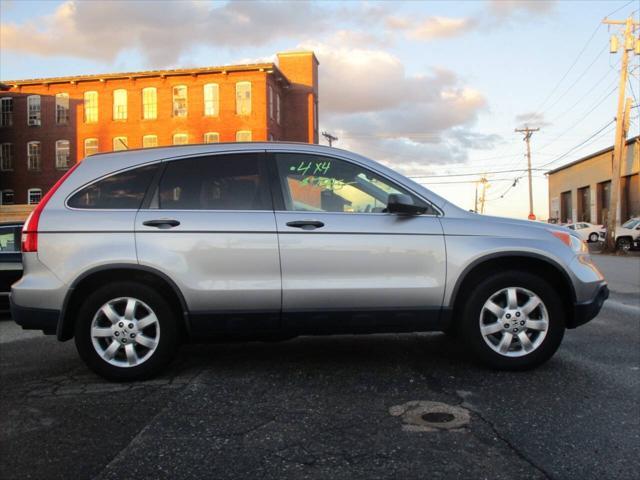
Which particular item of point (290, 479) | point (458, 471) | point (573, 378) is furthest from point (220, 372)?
point (573, 378)

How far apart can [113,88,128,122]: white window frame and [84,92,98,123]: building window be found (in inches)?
61.5

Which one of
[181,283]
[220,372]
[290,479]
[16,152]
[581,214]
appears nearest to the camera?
[290,479]

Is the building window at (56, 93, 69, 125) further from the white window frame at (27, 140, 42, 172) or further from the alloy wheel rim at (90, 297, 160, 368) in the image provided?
the alloy wheel rim at (90, 297, 160, 368)

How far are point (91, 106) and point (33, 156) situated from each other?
6355mm

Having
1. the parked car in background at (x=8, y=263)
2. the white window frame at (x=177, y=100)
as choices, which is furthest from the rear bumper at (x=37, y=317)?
the white window frame at (x=177, y=100)

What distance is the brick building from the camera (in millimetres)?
42875

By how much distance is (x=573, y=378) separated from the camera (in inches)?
179

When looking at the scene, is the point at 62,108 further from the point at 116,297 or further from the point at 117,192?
the point at 116,297

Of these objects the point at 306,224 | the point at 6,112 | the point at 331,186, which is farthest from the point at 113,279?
the point at 6,112

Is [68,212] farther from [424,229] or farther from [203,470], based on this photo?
[424,229]

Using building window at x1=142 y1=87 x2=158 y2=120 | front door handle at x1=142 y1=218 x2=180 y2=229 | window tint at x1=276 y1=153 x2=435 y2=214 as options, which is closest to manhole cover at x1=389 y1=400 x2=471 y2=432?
window tint at x1=276 y1=153 x2=435 y2=214

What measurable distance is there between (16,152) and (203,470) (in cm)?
5029

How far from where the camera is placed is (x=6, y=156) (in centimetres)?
4694

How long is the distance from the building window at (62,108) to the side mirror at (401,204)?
4662 centimetres
